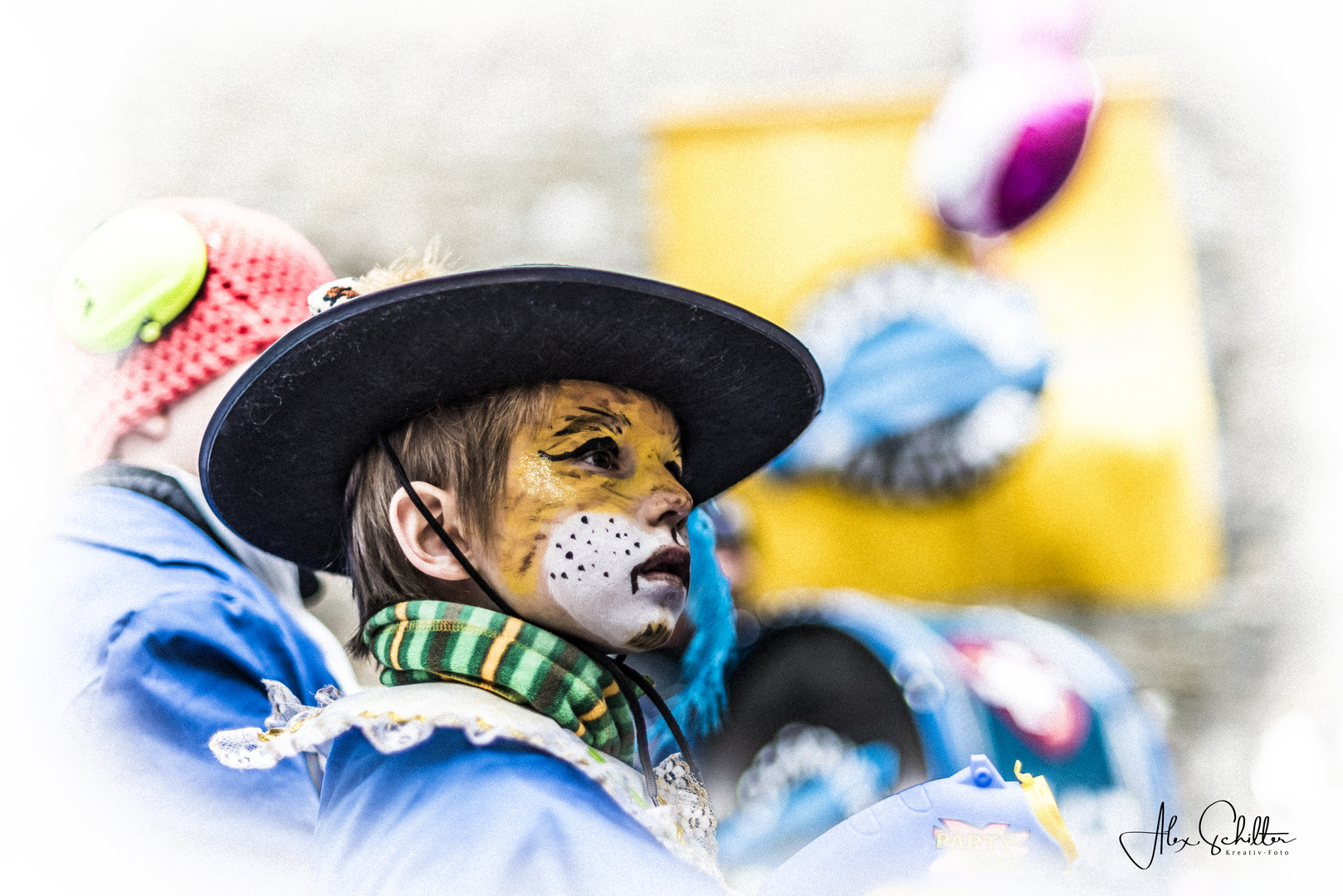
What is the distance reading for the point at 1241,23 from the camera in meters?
5.52

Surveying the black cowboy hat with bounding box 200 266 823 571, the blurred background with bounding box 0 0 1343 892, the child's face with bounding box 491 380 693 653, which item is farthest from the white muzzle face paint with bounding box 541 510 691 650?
the blurred background with bounding box 0 0 1343 892

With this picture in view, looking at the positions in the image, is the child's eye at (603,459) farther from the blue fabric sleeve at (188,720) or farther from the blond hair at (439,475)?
the blue fabric sleeve at (188,720)

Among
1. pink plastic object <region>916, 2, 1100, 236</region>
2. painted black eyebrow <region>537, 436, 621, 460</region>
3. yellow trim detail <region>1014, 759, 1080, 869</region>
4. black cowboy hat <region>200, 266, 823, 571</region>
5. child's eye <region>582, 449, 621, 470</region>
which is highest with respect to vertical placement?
pink plastic object <region>916, 2, 1100, 236</region>

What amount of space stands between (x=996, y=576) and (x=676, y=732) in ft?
14.5

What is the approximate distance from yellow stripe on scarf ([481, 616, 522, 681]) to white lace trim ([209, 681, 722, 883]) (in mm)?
26

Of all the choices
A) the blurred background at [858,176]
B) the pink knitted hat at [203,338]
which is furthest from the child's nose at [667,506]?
the blurred background at [858,176]

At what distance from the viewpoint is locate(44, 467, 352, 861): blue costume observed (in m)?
1.57

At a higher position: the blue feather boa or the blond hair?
the blond hair

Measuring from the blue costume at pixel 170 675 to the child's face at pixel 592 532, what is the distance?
492 millimetres

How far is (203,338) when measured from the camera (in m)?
1.87

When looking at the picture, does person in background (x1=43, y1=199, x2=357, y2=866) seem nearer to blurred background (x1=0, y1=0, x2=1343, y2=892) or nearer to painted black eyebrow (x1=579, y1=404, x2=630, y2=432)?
painted black eyebrow (x1=579, y1=404, x2=630, y2=432)

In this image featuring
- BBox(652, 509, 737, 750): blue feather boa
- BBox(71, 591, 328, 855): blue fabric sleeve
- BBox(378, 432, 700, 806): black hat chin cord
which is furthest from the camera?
BBox(652, 509, 737, 750): blue feather boa

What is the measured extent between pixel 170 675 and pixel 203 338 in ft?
1.93

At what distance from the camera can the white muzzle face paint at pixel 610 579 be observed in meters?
1.42
